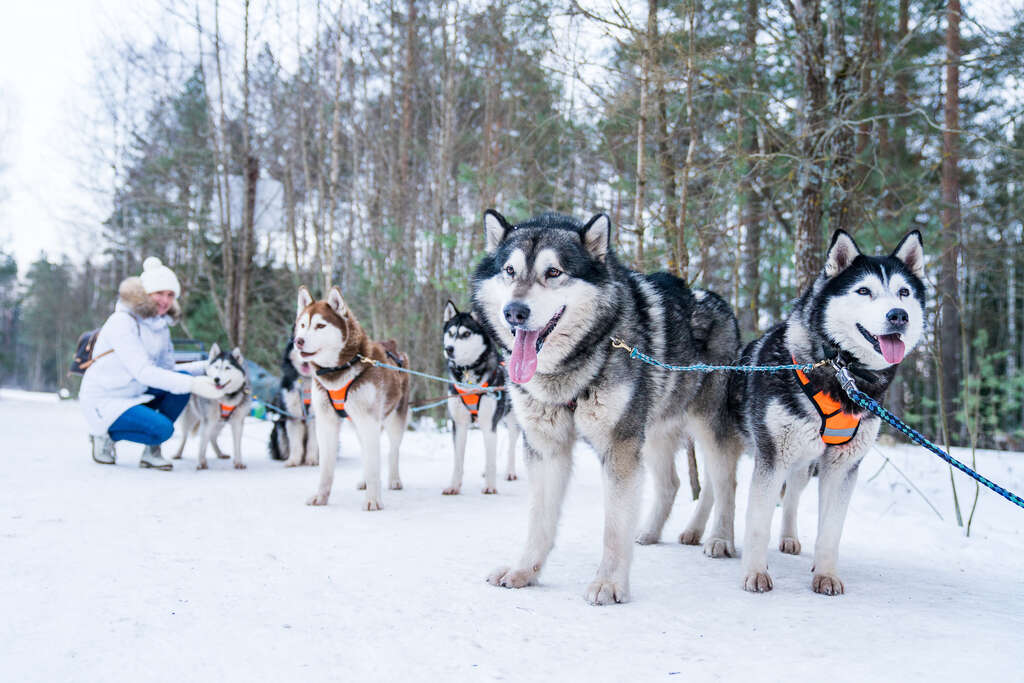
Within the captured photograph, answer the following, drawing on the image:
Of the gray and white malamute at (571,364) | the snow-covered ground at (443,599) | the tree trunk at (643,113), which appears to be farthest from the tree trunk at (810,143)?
the gray and white malamute at (571,364)

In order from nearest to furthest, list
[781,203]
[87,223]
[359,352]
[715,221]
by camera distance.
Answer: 1. [359,352]
2. [715,221]
3. [781,203]
4. [87,223]

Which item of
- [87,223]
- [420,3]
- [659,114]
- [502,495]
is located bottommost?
[502,495]

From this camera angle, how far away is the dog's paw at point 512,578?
2607mm

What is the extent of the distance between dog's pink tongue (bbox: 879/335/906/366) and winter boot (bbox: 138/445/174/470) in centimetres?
568

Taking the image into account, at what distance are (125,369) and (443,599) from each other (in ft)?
15.1

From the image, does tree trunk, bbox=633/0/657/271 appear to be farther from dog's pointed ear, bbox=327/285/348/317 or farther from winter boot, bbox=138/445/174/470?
winter boot, bbox=138/445/174/470

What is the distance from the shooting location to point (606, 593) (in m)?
2.42

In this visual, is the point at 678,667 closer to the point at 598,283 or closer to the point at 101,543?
the point at 598,283

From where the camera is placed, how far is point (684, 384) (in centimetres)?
312

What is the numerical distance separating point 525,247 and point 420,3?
10.8 metres

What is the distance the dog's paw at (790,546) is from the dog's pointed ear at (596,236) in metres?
1.89

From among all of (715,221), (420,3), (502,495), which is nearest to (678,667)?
(502,495)

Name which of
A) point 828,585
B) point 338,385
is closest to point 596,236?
point 828,585

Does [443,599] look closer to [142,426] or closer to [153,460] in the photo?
[142,426]
